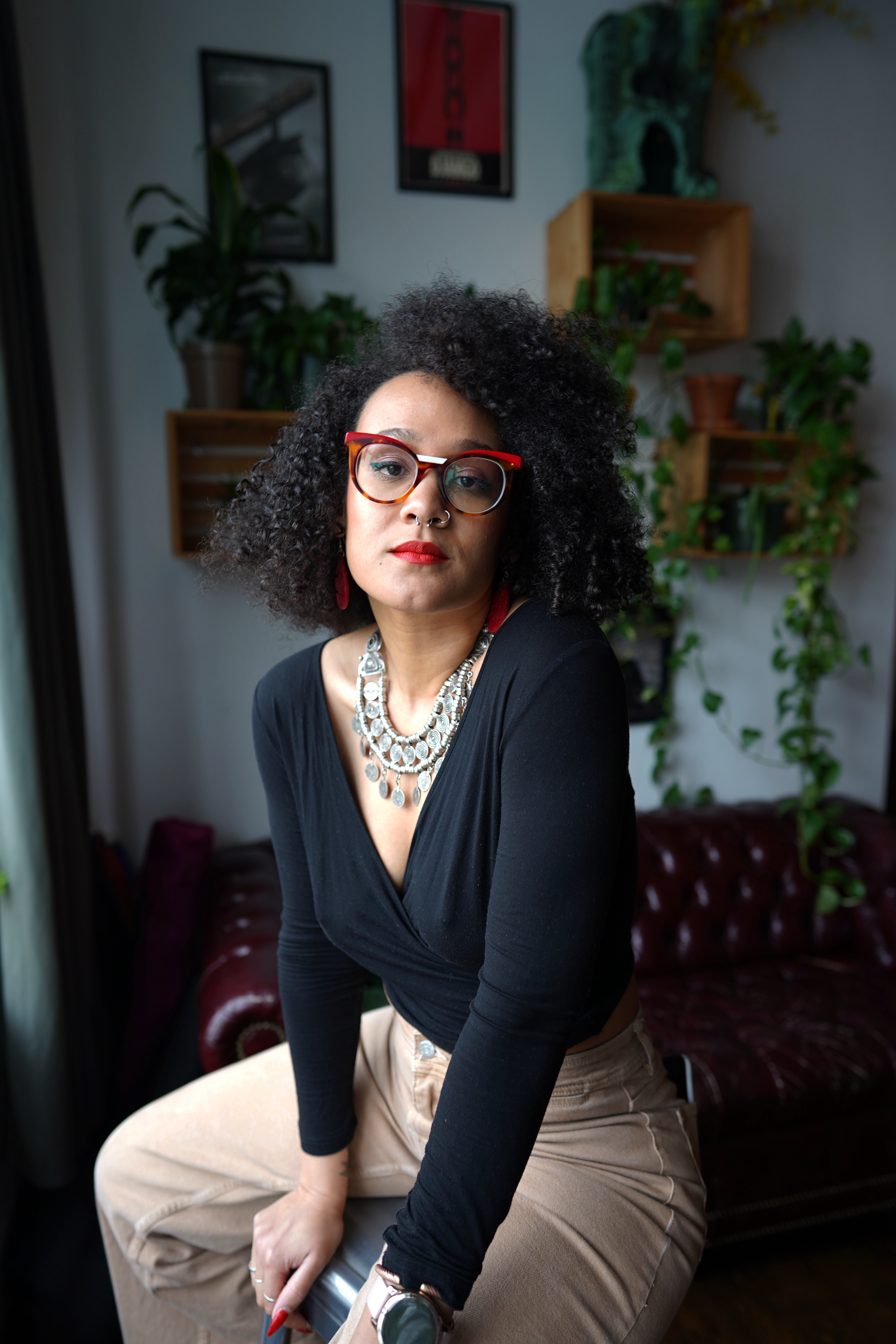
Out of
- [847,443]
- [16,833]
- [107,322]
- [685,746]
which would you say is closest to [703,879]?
[685,746]

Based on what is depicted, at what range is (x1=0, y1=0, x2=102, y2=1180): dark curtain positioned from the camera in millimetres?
1572

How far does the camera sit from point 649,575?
102 centimetres

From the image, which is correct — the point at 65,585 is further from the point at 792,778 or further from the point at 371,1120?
the point at 792,778

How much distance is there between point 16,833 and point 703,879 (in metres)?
1.77

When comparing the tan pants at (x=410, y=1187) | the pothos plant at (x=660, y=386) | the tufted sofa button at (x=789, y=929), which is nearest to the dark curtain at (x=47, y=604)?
the tan pants at (x=410, y=1187)

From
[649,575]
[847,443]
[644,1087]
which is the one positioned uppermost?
[847,443]

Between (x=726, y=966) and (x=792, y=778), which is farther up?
(x=792, y=778)

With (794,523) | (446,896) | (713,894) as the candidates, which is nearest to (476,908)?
(446,896)

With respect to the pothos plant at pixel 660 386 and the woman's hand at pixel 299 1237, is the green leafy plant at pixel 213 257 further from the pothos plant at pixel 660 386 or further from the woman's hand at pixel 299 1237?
the woman's hand at pixel 299 1237

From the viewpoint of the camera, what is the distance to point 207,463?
2.37 metres

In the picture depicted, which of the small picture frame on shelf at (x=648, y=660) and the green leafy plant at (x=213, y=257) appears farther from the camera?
the small picture frame on shelf at (x=648, y=660)

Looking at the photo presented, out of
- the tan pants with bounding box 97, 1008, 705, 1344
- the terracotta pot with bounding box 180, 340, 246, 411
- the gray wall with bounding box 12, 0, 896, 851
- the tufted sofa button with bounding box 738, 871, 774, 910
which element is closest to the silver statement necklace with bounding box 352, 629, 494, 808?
the tan pants with bounding box 97, 1008, 705, 1344

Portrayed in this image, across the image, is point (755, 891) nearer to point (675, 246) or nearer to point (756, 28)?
point (675, 246)

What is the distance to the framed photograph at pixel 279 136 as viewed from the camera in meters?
2.29
